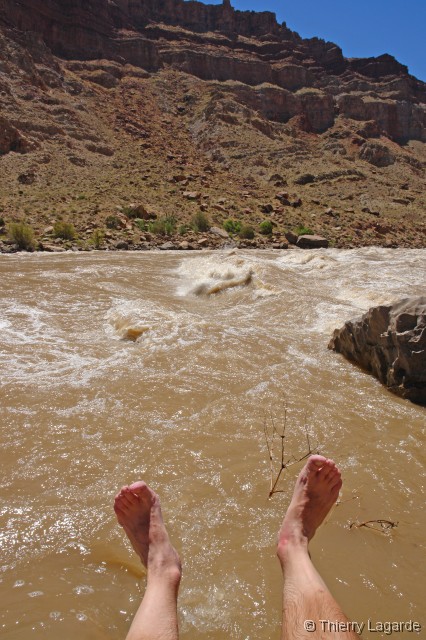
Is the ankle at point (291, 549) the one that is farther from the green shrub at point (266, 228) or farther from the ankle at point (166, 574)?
the green shrub at point (266, 228)

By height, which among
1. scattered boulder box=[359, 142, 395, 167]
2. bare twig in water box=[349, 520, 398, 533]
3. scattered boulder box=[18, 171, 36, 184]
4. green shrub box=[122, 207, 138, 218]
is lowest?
bare twig in water box=[349, 520, 398, 533]

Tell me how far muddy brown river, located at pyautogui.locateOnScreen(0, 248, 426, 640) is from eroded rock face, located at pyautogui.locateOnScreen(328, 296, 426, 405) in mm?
165

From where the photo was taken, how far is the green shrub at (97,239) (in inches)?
596

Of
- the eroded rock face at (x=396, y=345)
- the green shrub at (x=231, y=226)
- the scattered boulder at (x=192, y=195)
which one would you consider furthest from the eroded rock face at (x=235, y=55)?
the eroded rock face at (x=396, y=345)

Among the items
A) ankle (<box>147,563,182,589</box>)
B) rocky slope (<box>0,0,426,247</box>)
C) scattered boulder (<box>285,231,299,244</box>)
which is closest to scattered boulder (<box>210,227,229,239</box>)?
rocky slope (<box>0,0,426,247</box>)

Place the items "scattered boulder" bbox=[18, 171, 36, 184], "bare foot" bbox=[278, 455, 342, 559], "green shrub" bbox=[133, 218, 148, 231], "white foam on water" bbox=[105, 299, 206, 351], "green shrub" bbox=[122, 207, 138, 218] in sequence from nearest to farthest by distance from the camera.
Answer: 1. "bare foot" bbox=[278, 455, 342, 559]
2. "white foam on water" bbox=[105, 299, 206, 351]
3. "green shrub" bbox=[133, 218, 148, 231]
4. "green shrub" bbox=[122, 207, 138, 218]
5. "scattered boulder" bbox=[18, 171, 36, 184]

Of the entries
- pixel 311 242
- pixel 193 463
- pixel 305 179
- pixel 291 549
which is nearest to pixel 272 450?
pixel 193 463

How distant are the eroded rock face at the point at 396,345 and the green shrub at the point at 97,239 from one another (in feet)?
39.7

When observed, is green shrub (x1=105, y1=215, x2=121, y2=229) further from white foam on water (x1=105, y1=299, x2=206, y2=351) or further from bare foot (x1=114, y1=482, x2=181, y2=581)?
bare foot (x1=114, y1=482, x2=181, y2=581)

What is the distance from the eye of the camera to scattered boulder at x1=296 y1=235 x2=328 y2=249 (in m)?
18.4

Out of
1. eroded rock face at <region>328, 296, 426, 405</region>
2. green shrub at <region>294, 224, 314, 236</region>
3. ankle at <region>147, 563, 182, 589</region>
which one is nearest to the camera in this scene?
ankle at <region>147, 563, 182, 589</region>

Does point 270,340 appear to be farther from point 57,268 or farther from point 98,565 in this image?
point 57,268

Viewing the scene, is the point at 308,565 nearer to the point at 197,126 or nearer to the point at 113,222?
the point at 113,222

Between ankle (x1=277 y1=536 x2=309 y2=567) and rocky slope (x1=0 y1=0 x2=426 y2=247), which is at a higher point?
rocky slope (x1=0 y1=0 x2=426 y2=247)
